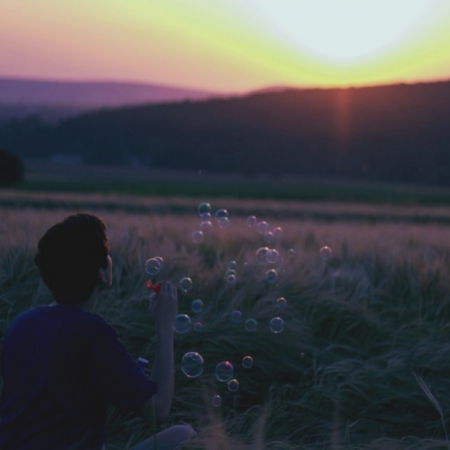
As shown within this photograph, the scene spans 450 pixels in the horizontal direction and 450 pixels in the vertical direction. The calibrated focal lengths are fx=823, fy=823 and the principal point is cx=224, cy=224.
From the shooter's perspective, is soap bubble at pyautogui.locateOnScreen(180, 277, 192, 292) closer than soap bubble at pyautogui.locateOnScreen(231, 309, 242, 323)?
No

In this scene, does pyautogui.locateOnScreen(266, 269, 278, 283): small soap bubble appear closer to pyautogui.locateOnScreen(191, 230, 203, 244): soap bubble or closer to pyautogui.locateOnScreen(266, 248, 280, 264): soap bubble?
pyautogui.locateOnScreen(266, 248, 280, 264): soap bubble

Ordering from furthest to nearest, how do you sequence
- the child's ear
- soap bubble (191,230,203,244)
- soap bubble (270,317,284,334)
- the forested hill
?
the forested hill, soap bubble (191,230,203,244), soap bubble (270,317,284,334), the child's ear

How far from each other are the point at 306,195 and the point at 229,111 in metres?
45.6

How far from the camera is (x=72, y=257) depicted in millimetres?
2586

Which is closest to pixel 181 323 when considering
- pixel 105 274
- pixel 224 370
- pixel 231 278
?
pixel 224 370

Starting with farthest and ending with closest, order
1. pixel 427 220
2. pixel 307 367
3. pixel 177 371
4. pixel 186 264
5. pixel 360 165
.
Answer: pixel 360 165 → pixel 427 220 → pixel 186 264 → pixel 307 367 → pixel 177 371

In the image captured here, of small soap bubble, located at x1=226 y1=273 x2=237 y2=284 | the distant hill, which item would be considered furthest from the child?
the distant hill

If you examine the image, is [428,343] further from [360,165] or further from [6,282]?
[360,165]

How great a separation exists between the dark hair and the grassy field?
1.04 metres

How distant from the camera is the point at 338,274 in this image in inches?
259

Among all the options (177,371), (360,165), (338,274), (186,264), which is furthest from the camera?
(360,165)

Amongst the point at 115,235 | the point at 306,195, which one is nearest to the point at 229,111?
the point at 306,195

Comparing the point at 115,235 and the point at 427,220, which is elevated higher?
the point at 115,235

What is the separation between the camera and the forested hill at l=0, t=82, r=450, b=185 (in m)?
68.9
